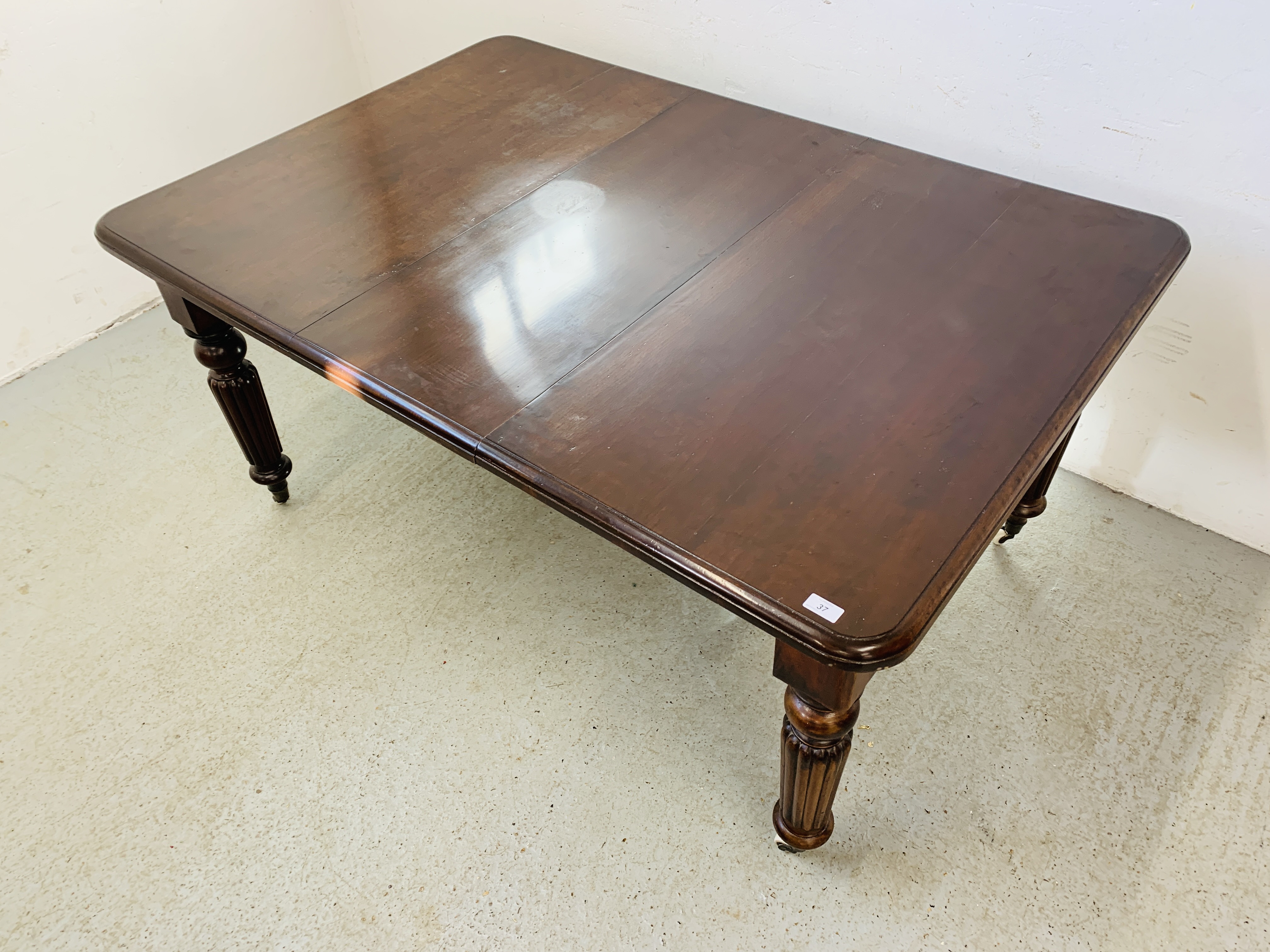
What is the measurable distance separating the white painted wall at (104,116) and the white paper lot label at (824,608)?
2087 mm

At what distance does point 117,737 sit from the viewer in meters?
1.54

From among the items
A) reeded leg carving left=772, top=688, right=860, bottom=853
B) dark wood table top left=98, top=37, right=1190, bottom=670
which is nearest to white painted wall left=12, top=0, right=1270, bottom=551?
dark wood table top left=98, top=37, right=1190, bottom=670

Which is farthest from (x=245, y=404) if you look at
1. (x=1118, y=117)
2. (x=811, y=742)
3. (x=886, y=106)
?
(x=1118, y=117)

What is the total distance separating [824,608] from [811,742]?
0.93ft

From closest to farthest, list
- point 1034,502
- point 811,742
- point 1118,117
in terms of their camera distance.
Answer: point 811,742
point 1118,117
point 1034,502

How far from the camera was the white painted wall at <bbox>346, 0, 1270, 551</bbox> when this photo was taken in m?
1.40

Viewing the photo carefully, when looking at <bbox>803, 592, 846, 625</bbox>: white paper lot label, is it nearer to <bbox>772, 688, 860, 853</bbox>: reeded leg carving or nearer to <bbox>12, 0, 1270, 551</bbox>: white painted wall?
<bbox>772, 688, 860, 853</bbox>: reeded leg carving

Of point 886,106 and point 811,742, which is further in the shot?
point 886,106

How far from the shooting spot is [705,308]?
1.29 m

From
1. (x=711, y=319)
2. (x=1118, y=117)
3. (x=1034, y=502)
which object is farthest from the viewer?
(x=1034, y=502)

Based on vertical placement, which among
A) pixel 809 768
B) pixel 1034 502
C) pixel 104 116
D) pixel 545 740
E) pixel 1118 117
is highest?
pixel 1118 117

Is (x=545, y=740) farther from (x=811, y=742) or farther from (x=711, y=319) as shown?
(x=711, y=319)

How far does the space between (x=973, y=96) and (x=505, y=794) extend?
140 cm

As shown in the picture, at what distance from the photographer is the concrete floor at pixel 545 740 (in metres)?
1.32
